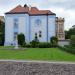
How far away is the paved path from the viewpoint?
14930mm

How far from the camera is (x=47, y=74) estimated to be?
15.0 metres

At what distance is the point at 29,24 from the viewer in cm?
5331

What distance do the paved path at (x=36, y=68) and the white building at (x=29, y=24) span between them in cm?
3612

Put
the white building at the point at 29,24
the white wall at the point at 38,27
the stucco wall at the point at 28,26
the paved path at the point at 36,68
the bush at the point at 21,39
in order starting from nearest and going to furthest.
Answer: the paved path at the point at 36,68 → the bush at the point at 21,39 → the stucco wall at the point at 28,26 → the white building at the point at 29,24 → the white wall at the point at 38,27

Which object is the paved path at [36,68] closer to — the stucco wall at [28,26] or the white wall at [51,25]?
the stucco wall at [28,26]

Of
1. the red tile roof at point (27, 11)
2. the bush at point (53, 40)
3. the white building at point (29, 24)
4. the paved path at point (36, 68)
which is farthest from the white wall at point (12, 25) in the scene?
the paved path at point (36, 68)

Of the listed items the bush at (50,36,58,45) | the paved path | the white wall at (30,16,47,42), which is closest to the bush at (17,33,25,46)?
the white wall at (30,16,47,42)

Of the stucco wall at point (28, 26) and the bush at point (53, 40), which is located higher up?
the stucco wall at point (28, 26)

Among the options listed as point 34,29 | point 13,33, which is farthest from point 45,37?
point 13,33

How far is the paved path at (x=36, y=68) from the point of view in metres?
14.9

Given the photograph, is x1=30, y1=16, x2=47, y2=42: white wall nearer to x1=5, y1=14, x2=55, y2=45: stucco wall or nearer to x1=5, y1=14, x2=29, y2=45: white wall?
x1=5, y1=14, x2=55, y2=45: stucco wall

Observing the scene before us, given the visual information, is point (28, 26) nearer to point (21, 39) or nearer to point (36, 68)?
point (21, 39)

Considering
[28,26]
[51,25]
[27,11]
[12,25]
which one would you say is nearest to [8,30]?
[12,25]

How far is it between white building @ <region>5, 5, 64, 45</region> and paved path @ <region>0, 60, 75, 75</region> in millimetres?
36119
